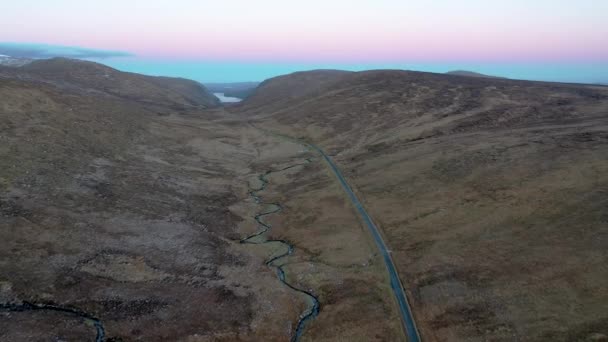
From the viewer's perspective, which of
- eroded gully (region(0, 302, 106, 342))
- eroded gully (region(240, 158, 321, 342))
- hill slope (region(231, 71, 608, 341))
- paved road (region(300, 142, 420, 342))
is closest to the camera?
eroded gully (region(0, 302, 106, 342))

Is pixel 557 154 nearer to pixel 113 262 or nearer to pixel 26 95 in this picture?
pixel 113 262

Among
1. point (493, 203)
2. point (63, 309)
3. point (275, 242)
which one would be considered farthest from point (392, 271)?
point (63, 309)

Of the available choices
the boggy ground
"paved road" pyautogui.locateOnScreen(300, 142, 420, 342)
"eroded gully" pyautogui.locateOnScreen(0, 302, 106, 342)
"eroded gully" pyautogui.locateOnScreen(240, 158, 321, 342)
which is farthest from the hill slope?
"eroded gully" pyautogui.locateOnScreen(0, 302, 106, 342)

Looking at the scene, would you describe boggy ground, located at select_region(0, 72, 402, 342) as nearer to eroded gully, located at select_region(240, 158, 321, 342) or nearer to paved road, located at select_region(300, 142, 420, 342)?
eroded gully, located at select_region(240, 158, 321, 342)

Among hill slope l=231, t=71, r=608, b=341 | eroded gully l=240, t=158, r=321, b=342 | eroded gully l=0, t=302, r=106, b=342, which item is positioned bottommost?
eroded gully l=240, t=158, r=321, b=342

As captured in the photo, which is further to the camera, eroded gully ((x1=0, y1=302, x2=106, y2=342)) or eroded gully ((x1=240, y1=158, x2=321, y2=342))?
eroded gully ((x1=240, y1=158, x2=321, y2=342))

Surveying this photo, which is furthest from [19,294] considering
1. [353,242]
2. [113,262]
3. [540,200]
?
[540,200]

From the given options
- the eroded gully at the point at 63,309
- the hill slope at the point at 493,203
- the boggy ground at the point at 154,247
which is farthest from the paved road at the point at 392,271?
the eroded gully at the point at 63,309

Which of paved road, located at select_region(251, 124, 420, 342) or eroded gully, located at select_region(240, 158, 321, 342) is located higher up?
paved road, located at select_region(251, 124, 420, 342)
